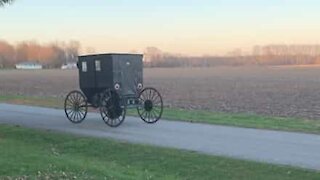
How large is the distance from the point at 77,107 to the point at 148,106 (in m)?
2.27

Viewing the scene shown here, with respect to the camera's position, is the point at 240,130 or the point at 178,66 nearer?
the point at 240,130

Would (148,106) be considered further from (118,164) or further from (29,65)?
(29,65)

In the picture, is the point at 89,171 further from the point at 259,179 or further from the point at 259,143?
the point at 259,143

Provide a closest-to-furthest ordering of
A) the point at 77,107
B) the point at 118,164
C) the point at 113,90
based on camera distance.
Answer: the point at 118,164 → the point at 113,90 → the point at 77,107

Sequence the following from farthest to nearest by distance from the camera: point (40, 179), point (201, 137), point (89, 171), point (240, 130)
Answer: point (240, 130) < point (201, 137) < point (89, 171) < point (40, 179)

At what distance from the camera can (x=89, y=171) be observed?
32.0 ft

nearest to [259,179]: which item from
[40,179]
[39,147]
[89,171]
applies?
[89,171]

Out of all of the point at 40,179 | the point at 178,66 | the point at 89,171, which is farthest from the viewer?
the point at 178,66

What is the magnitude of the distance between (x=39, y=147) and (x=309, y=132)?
6.45m

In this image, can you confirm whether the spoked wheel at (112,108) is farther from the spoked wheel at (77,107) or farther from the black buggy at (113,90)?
the spoked wheel at (77,107)

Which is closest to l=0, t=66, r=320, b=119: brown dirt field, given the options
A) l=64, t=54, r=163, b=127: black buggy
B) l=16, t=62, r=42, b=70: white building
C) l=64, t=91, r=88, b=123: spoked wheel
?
l=64, t=54, r=163, b=127: black buggy

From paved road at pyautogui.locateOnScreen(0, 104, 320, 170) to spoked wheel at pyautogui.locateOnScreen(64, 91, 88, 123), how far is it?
0.25 meters

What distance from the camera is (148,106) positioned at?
19.2 meters

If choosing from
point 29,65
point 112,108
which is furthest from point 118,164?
point 29,65
